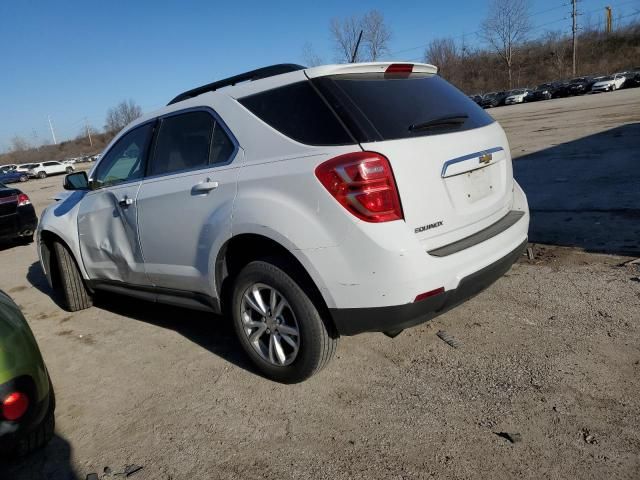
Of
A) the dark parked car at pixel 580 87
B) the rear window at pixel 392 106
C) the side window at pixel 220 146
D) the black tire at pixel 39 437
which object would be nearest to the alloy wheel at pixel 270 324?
the side window at pixel 220 146

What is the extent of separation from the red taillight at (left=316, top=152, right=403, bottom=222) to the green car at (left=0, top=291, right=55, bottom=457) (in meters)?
1.81

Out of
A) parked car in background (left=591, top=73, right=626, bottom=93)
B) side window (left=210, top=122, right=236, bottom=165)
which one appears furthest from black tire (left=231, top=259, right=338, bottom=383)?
parked car in background (left=591, top=73, right=626, bottom=93)

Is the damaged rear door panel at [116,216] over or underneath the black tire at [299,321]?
over

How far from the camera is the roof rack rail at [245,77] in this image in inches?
127

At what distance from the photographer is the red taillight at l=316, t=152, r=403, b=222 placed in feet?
7.86

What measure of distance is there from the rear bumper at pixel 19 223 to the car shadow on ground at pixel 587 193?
8553 mm

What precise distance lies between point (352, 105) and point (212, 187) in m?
1.04

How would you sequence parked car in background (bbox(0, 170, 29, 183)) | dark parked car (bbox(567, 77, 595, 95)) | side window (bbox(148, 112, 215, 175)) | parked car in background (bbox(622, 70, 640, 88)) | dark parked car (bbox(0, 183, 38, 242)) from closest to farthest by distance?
1. side window (bbox(148, 112, 215, 175))
2. dark parked car (bbox(0, 183, 38, 242))
3. parked car in background (bbox(0, 170, 29, 183))
4. parked car in background (bbox(622, 70, 640, 88))
5. dark parked car (bbox(567, 77, 595, 95))

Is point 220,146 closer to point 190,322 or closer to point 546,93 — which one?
point 190,322

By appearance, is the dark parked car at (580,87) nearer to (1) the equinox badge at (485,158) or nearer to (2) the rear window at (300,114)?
(1) the equinox badge at (485,158)

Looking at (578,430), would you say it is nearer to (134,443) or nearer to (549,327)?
(549,327)

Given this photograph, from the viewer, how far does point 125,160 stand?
4.04 meters

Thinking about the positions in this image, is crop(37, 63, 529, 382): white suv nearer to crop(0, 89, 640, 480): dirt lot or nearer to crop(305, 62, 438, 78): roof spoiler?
crop(305, 62, 438, 78): roof spoiler

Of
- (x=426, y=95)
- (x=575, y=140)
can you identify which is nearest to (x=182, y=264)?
(x=426, y=95)
